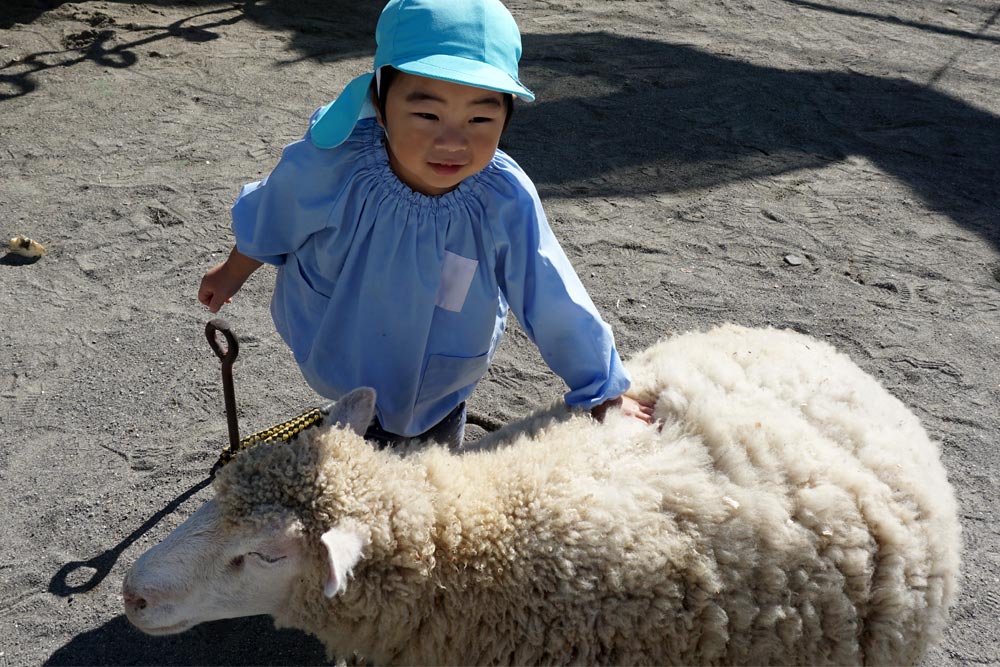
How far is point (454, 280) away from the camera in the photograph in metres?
2.46

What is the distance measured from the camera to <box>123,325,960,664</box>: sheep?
2.02 m

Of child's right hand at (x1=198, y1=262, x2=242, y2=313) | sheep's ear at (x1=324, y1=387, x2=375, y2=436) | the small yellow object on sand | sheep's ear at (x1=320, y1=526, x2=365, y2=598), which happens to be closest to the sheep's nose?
sheep's ear at (x1=320, y1=526, x2=365, y2=598)

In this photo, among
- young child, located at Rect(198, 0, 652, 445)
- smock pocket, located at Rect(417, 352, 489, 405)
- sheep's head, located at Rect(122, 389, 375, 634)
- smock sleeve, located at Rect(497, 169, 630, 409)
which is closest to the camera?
sheep's head, located at Rect(122, 389, 375, 634)

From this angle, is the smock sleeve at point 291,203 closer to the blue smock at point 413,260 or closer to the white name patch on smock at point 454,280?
the blue smock at point 413,260

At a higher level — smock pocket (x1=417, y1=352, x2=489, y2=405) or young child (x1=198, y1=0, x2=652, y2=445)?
young child (x1=198, y1=0, x2=652, y2=445)

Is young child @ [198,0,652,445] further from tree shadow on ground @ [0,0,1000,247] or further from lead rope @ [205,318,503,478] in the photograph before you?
tree shadow on ground @ [0,0,1000,247]

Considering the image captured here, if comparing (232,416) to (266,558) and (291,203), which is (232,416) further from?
(266,558)

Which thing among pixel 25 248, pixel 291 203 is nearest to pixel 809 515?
pixel 291 203

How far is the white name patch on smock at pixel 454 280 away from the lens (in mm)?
2441

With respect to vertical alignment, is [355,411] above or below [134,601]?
above

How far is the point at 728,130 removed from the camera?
6.47 meters

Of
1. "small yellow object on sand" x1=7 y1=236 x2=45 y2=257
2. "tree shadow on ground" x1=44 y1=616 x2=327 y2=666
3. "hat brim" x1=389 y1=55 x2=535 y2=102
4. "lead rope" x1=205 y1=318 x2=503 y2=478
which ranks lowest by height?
"tree shadow on ground" x1=44 y1=616 x2=327 y2=666

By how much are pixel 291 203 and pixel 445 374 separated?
26.7 inches

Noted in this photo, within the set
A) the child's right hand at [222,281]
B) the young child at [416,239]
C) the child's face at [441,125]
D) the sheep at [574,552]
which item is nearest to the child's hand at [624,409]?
the young child at [416,239]
